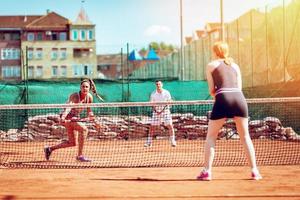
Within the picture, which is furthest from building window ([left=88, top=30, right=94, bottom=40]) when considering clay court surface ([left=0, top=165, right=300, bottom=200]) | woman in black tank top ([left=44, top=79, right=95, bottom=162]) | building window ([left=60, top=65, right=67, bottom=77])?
clay court surface ([left=0, top=165, right=300, bottom=200])

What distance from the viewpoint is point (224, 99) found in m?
7.41

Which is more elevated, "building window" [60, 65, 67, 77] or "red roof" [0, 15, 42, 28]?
"red roof" [0, 15, 42, 28]

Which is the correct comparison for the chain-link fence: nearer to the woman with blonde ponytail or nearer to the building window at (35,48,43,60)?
the woman with blonde ponytail

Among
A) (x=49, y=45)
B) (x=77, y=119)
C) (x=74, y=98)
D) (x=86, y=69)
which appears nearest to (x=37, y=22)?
(x=49, y=45)

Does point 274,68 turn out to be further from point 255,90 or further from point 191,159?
point 191,159

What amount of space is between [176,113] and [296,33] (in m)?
4.80

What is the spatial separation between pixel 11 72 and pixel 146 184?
248ft

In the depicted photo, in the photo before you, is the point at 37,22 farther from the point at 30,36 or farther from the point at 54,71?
the point at 54,71

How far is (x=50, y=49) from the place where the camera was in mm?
76938

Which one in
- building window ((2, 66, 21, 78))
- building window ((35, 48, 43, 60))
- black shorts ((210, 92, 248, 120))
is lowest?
black shorts ((210, 92, 248, 120))

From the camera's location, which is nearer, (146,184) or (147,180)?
(146,184)

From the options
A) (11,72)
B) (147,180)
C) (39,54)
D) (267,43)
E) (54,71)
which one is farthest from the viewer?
(11,72)

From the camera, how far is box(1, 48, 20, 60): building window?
80.5 m

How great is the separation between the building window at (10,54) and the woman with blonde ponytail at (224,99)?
75754mm
